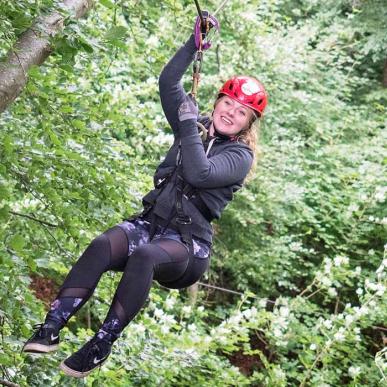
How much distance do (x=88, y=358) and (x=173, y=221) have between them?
22.0 inches

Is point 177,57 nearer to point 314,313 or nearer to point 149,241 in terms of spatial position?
point 149,241

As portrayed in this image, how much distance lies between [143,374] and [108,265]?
5.57 ft

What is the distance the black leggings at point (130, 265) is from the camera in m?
2.27

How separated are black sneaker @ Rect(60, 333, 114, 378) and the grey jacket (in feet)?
1.62

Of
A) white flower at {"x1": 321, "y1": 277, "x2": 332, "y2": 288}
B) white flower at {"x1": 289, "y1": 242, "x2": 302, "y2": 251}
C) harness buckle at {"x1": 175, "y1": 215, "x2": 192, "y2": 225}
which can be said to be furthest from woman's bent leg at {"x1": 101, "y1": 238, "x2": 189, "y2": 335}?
white flower at {"x1": 289, "y1": 242, "x2": 302, "y2": 251}

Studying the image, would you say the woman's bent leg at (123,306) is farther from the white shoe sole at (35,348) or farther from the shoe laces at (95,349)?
the white shoe sole at (35,348)

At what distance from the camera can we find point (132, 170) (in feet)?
11.0

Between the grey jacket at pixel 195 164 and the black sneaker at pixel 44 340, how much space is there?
56 centimetres

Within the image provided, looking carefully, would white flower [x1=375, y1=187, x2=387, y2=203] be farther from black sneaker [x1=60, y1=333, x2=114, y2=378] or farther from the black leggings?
black sneaker [x1=60, y1=333, x2=114, y2=378]

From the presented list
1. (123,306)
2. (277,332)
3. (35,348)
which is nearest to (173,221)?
(123,306)

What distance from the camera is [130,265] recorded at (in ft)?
7.45

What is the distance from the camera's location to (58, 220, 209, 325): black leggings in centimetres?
227

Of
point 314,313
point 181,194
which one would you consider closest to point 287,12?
point 314,313

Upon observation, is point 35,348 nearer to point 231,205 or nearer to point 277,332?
point 277,332
